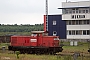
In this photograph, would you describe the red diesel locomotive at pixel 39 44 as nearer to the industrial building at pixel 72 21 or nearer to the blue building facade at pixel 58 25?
the industrial building at pixel 72 21

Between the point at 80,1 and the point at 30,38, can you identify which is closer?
the point at 30,38

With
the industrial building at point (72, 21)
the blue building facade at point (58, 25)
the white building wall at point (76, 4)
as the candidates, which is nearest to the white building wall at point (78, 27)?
the industrial building at point (72, 21)

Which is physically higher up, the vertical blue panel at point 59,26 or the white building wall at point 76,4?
the white building wall at point 76,4

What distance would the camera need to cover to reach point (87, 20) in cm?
6209

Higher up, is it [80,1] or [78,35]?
[80,1]

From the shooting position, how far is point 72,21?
6281 cm

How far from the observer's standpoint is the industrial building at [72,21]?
203 ft

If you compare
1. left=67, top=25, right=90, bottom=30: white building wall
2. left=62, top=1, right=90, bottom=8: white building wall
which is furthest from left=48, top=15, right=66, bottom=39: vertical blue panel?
left=62, top=1, right=90, bottom=8: white building wall

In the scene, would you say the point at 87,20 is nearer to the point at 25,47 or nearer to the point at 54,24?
the point at 54,24

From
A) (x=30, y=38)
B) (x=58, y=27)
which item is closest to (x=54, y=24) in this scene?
(x=58, y=27)

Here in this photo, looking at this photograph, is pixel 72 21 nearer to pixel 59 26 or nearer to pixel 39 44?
pixel 59 26

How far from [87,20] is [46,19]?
847 centimetres

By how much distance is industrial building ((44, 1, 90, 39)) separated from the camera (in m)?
61.8

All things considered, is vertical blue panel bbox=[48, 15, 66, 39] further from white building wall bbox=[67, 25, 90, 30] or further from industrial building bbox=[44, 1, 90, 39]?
white building wall bbox=[67, 25, 90, 30]
